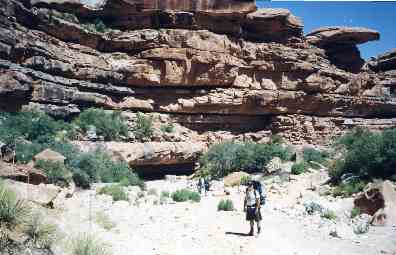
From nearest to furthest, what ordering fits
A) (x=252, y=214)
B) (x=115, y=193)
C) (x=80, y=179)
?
1. (x=252, y=214)
2. (x=115, y=193)
3. (x=80, y=179)

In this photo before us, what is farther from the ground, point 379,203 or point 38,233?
point 38,233

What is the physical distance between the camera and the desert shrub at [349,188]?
1463 cm

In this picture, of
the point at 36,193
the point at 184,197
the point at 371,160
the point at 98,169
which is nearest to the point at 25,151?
the point at 98,169

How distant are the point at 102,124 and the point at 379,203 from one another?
16.2 meters

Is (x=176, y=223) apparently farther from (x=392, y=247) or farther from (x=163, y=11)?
(x=163, y=11)

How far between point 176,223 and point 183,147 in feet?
52.5

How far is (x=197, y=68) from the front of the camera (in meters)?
28.9

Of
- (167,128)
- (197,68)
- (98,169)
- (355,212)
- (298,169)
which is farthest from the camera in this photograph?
(197,68)

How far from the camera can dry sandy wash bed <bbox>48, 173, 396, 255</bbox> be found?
7910 mm

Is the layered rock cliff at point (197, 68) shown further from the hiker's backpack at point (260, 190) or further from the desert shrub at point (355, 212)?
the desert shrub at point (355, 212)

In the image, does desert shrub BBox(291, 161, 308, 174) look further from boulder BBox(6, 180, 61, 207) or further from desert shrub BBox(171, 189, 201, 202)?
boulder BBox(6, 180, 61, 207)

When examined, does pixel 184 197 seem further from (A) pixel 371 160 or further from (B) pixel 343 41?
(B) pixel 343 41

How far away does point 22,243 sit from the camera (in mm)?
4762

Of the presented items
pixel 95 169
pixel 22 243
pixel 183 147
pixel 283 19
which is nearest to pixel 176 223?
pixel 22 243
